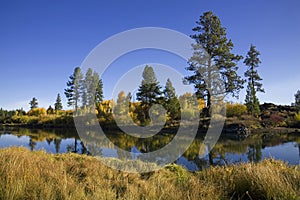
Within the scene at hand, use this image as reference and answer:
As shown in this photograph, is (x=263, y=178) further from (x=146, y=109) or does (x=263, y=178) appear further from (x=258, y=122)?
(x=146, y=109)

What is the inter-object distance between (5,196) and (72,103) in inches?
1837

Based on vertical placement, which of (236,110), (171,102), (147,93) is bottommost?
(236,110)

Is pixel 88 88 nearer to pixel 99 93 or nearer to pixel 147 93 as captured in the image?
pixel 99 93

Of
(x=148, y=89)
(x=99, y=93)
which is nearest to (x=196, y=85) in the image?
(x=148, y=89)

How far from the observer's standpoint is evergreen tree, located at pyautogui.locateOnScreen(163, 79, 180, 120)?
28047mm

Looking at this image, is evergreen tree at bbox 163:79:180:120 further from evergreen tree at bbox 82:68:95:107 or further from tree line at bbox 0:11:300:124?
evergreen tree at bbox 82:68:95:107

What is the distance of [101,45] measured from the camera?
8.69 meters

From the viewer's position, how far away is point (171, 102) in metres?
28.7

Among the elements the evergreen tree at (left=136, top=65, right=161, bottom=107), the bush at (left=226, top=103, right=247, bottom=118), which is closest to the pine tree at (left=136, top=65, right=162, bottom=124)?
the evergreen tree at (left=136, top=65, right=161, bottom=107)

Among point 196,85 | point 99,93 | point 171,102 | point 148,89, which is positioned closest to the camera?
point 196,85

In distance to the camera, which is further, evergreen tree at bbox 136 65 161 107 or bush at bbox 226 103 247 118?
evergreen tree at bbox 136 65 161 107

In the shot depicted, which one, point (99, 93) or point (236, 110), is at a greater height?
point (99, 93)

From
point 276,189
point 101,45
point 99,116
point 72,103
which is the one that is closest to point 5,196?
point 276,189

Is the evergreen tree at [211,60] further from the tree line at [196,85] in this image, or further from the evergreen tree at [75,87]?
the evergreen tree at [75,87]
